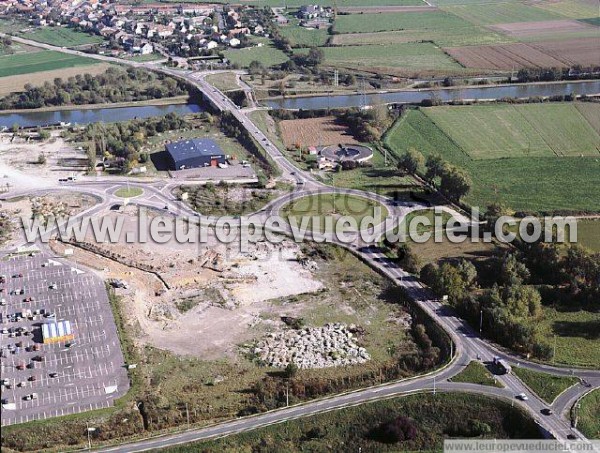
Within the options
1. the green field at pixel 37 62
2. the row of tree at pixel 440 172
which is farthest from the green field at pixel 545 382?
the green field at pixel 37 62

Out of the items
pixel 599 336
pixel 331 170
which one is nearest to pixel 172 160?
pixel 331 170

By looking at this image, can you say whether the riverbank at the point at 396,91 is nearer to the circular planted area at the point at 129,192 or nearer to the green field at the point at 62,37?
the circular planted area at the point at 129,192

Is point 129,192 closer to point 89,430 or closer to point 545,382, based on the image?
point 89,430

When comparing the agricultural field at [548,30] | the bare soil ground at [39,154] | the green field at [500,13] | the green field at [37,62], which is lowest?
the bare soil ground at [39,154]

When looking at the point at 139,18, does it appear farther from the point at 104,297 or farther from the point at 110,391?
the point at 110,391

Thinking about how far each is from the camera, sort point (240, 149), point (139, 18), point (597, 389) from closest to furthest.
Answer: point (597, 389)
point (240, 149)
point (139, 18)

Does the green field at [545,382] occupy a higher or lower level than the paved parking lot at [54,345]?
higher

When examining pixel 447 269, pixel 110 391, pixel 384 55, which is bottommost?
pixel 110 391
